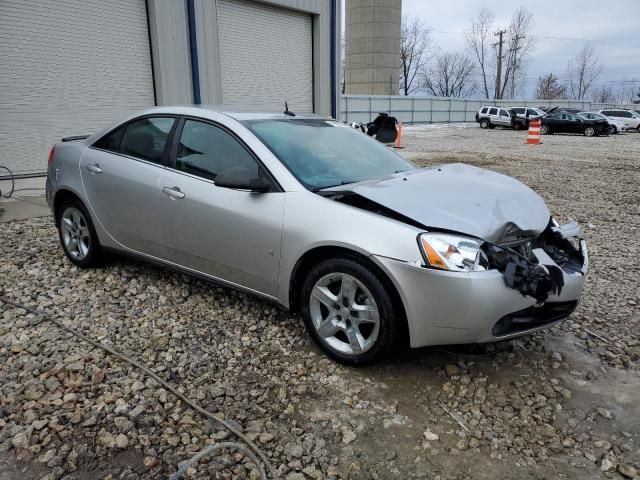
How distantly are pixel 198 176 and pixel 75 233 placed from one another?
→ 1.81 m

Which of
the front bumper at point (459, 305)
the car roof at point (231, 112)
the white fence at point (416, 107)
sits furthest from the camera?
the white fence at point (416, 107)

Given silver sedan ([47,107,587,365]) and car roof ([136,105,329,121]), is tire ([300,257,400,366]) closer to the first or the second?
silver sedan ([47,107,587,365])

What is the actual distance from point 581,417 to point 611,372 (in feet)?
2.01

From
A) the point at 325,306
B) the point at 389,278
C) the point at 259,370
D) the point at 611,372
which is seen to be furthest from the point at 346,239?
the point at 611,372

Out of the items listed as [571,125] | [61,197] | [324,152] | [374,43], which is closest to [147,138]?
[61,197]

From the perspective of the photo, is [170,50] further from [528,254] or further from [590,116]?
[590,116]

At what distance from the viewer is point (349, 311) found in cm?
296

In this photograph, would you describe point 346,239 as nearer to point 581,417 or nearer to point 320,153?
point 320,153

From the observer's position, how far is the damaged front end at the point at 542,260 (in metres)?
2.67

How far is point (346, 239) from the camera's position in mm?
2836

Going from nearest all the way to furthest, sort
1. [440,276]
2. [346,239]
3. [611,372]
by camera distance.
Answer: [440,276], [346,239], [611,372]

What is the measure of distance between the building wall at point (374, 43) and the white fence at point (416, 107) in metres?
10.5

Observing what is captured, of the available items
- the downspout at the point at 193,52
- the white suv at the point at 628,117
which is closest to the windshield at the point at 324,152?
the downspout at the point at 193,52

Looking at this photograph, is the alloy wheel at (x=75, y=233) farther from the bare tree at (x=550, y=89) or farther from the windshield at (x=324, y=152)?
the bare tree at (x=550, y=89)
